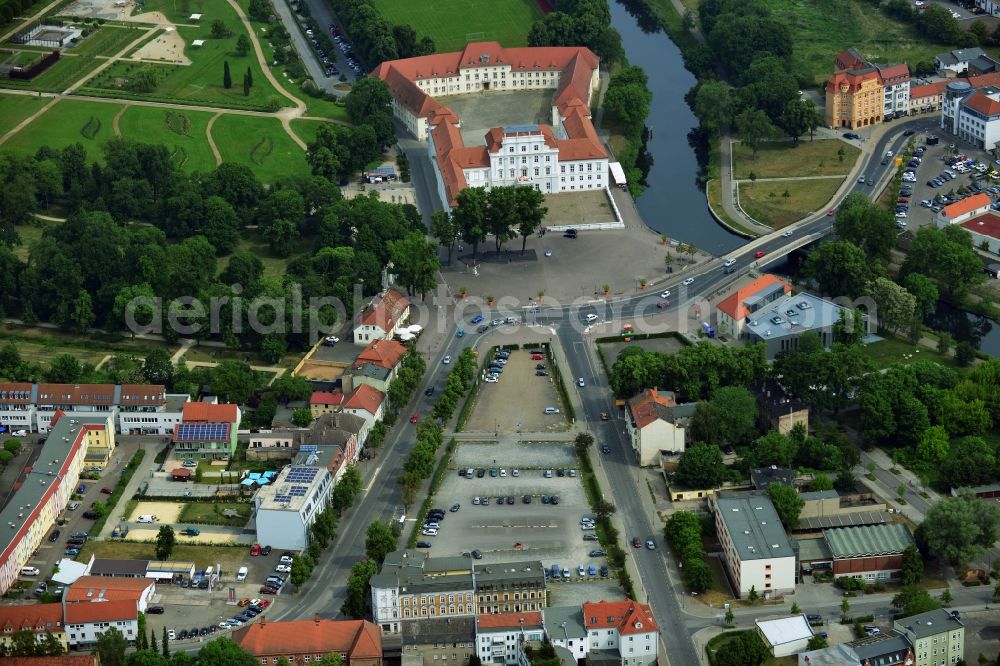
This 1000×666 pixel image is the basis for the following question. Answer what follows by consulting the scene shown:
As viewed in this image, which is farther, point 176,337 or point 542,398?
point 176,337

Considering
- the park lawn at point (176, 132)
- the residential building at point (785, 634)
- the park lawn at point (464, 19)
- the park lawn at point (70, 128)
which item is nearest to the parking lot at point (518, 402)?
the residential building at point (785, 634)

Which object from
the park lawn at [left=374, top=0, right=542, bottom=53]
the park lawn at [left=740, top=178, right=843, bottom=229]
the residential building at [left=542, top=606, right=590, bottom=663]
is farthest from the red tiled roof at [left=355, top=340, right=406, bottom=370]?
the park lawn at [left=374, top=0, right=542, bottom=53]

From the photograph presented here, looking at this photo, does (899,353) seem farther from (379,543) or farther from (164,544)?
(164,544)

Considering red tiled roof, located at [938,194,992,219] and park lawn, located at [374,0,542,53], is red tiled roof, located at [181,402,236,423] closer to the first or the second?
red tiled roof, located at [938,194,992,219]

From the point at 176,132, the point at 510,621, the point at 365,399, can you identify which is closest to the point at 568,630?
the point at 510,621

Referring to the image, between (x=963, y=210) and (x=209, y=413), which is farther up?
(x=209, y=413)

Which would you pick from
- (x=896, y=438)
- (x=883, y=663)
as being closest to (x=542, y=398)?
(x=896, y=438)

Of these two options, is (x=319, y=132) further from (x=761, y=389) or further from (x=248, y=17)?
(x=761, y=389)
